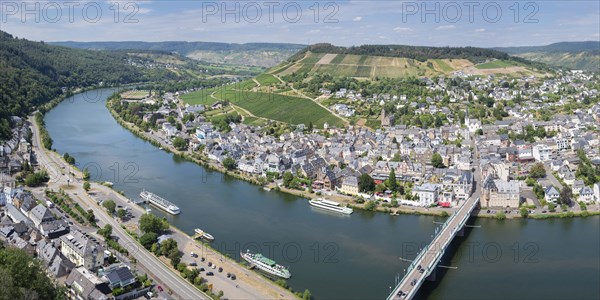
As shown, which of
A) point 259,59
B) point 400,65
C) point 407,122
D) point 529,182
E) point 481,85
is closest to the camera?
point 529,182

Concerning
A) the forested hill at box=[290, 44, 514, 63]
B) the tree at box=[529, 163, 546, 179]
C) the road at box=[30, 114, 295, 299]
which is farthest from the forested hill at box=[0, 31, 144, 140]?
the tree at box=[529, 163, 546, 179]

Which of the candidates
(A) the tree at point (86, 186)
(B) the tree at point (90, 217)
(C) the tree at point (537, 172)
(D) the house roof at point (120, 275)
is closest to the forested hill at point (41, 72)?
(A) the tree at point (86, 186)

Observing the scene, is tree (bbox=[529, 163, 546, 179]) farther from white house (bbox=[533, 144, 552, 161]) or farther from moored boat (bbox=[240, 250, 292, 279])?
moored boat (bbox=[240, 250, 292, 279])

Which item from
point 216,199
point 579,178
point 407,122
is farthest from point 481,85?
point 216,199

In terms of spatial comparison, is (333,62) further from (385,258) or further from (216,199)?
(385,258)

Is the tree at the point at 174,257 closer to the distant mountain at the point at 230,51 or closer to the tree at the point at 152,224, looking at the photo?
the tree at the point at 152,224

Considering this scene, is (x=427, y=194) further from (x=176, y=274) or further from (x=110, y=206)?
(x=110, y=206)
